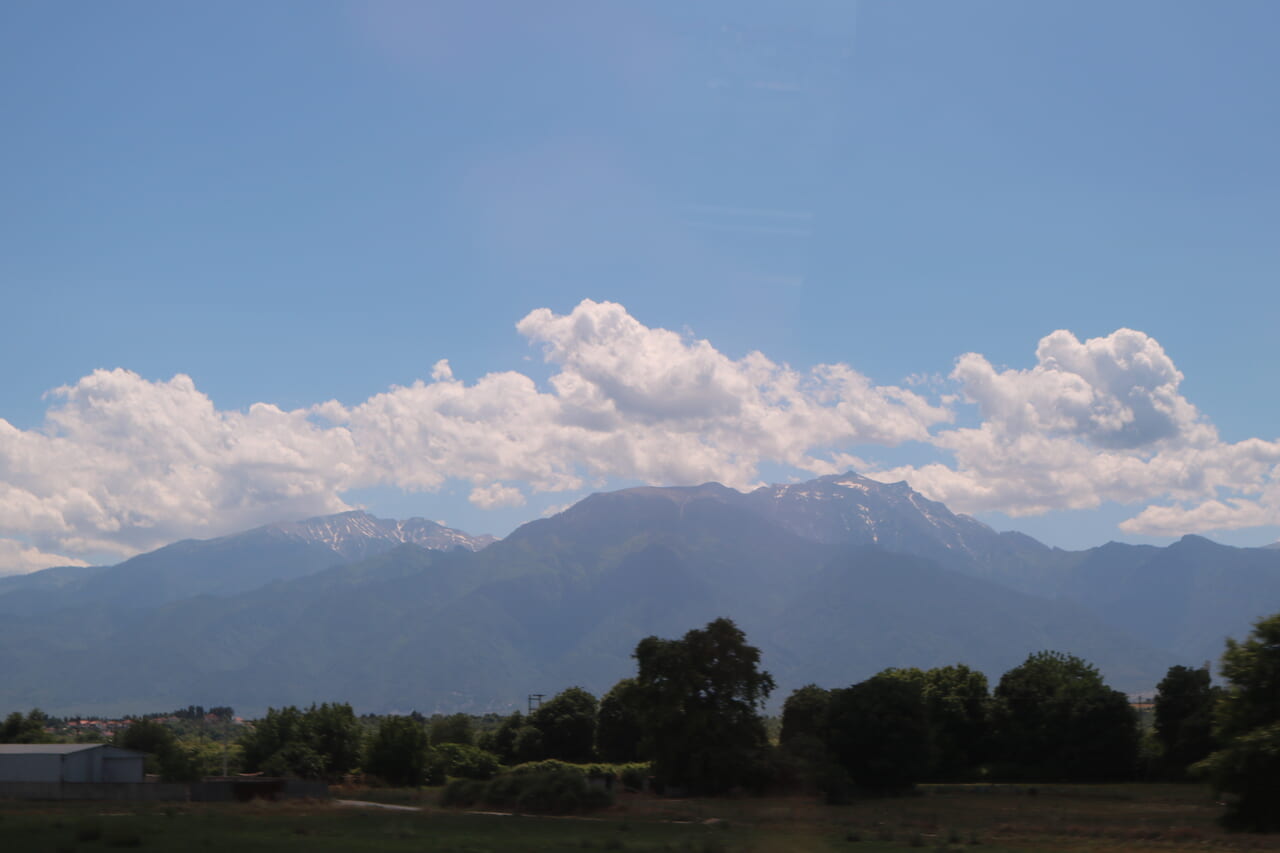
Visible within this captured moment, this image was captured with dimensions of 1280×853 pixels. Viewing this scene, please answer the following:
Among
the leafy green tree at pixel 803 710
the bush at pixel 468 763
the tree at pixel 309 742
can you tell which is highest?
the leafy green tree at pixel 803 710

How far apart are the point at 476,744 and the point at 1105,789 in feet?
199

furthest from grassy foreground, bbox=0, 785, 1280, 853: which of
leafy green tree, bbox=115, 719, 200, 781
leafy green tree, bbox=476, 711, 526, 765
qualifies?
leafy green tree, bbox=476, 711, 526, 765

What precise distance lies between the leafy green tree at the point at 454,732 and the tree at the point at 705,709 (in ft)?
157

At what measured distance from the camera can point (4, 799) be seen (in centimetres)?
5619

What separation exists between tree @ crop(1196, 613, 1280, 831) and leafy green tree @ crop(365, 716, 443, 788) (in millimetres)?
59277

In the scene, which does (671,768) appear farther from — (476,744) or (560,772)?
(476,744)

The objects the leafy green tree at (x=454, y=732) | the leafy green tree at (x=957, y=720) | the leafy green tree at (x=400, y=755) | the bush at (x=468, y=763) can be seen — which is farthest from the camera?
the leafy green tree at (x=454, y=732)

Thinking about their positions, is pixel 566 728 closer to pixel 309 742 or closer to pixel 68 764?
pixel 309 742

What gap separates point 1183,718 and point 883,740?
33.7m

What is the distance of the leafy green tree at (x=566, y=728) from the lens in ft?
326

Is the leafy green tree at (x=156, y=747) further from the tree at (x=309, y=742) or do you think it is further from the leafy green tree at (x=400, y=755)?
the leafy green tree at (x=400, y=755)

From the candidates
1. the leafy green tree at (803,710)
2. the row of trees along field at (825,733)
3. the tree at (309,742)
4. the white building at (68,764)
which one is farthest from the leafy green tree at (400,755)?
the leafy green tree at (803,710)

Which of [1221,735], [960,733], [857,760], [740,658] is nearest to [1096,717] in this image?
[960,733]

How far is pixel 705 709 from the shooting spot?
71125 millimetres
